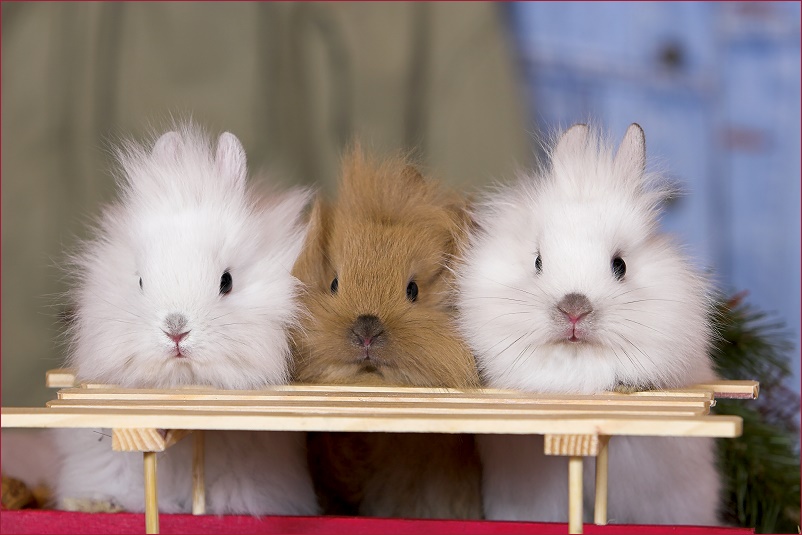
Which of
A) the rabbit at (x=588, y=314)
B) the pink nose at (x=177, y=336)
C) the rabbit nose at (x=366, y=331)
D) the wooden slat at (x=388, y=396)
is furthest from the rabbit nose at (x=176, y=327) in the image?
the rabbit at (x=588, y=314)

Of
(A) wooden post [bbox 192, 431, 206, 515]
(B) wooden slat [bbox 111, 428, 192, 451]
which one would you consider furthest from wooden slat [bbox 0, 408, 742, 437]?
(A) wooden post [bbox 192, 431, 206, 515]

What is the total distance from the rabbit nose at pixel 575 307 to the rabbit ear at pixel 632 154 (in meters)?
0.42

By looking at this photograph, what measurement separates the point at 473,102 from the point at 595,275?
7.28 feet

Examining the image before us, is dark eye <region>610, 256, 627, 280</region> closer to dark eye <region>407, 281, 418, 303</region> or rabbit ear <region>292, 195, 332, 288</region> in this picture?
dark eye <region>407, 281, 418, 303</region>

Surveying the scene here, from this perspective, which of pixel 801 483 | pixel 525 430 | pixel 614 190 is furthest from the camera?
pixel 801 483

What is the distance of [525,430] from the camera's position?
75.4 inches

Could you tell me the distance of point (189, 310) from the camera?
91.0 inches

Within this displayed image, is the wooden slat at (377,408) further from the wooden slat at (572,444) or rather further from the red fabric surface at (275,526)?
the red fabric surface at (275,526)

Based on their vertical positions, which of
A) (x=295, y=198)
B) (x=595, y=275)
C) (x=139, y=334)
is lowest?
(x=139, y=334)

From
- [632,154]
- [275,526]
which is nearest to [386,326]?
[275,526]

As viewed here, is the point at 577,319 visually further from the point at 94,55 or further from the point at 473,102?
the point at 94,55

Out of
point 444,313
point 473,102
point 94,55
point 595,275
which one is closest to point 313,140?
point 473,102

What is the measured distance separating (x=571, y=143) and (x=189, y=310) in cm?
110

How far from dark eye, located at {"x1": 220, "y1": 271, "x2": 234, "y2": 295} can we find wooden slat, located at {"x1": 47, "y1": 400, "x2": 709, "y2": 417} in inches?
14.7
